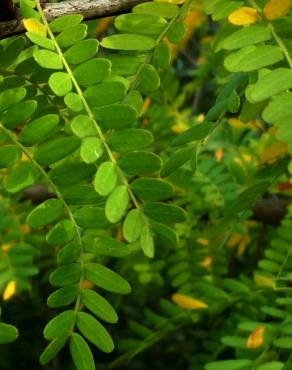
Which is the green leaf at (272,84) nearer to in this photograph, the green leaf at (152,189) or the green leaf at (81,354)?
the green leaf at (152,189)

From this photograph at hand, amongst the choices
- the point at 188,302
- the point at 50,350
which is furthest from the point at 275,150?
the point at 50,350

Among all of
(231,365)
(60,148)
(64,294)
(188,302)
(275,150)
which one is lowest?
(188,302)

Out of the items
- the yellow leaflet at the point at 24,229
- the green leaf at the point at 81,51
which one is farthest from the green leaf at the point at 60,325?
the yellow leaflet at the point at 24,229

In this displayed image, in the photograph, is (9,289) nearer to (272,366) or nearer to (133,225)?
(272,366)

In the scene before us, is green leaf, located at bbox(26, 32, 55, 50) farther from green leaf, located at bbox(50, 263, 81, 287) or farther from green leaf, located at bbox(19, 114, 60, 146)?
green leaf, located at bbox(50, 263, 81, 287)

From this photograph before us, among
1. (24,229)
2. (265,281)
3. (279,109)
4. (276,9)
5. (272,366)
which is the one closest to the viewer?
(279,109)

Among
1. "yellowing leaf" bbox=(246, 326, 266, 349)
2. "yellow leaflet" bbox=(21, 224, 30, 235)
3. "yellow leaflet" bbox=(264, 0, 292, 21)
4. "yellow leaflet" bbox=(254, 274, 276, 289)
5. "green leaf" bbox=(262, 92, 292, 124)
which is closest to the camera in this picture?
"green leaf" bbox=(262, 92, 292, 124)

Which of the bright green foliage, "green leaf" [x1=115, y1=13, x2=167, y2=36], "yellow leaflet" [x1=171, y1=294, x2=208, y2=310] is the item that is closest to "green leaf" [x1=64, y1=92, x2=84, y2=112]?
the bright green foliage
